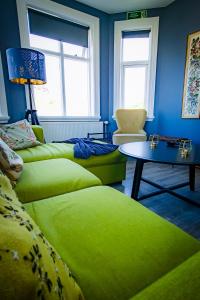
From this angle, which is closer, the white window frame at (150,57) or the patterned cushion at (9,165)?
the patterned cushion at (9,165)

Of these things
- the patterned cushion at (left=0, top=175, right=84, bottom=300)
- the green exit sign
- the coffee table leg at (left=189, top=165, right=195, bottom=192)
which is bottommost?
the coffee table leg at (left=189, top=165, right=195, bottom=192)

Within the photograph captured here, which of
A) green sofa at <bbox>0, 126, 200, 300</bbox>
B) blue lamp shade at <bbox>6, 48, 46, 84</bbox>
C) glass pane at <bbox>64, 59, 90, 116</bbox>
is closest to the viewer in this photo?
green sofa at <bbox>0, 126, 200, 300</bbox>

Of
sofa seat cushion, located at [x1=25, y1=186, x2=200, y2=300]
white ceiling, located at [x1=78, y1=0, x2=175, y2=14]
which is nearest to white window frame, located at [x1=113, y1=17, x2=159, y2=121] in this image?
white ceiling, located at [x1=78, y1=0, x2=175, y2=14]

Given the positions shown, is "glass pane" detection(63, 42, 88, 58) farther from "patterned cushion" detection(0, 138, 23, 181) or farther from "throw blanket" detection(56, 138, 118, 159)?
"patterned cushion" detection(0, 138, 23, 181)

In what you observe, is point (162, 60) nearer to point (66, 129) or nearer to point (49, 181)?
point (66, 129)

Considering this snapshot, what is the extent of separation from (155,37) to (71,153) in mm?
2901

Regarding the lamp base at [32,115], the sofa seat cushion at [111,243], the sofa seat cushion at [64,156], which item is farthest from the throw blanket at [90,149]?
the lamp base at [32,115]

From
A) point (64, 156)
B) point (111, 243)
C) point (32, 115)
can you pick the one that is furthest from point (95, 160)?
point (32, 115)

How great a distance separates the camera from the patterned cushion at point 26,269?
0.80 feet

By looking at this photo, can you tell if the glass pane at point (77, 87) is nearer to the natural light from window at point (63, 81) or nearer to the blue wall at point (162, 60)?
the natural light from window at point (63, 81)

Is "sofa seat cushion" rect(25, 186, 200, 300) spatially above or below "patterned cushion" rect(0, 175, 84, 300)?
below

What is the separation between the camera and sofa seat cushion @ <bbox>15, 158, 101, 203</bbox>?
103 centimetres

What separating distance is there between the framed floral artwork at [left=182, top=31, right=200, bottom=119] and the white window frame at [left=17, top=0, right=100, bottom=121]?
64.3 inches

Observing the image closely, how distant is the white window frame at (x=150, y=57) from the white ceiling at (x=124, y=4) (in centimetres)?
19
